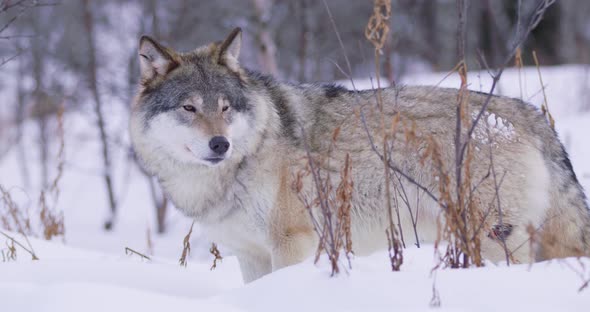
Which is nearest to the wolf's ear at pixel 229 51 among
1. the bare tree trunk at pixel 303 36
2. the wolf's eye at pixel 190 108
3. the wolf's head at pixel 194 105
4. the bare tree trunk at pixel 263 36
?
the wolf's head at pixel 194 105

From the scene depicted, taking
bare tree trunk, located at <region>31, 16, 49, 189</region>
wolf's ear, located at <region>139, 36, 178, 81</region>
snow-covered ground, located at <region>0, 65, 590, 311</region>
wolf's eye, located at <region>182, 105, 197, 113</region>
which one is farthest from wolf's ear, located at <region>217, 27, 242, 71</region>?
bare tree trunk, located at <region>31, 16, 49, 189</region>

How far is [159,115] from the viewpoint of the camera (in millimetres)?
3842

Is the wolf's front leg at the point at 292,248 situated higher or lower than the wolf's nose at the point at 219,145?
lower

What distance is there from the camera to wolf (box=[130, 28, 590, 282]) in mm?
3643

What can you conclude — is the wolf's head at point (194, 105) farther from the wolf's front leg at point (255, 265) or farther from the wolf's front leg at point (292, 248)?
the wolf's front leg at point (255, 265)

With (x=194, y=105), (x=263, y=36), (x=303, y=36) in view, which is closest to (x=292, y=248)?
(x=194, y=105)

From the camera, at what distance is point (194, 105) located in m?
3.75

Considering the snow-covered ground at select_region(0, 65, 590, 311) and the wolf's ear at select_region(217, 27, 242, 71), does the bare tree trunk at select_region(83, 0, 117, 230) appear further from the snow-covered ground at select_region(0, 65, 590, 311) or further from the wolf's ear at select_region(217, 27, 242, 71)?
the snow-covered ground at select_region(0, 65, 590, 311)

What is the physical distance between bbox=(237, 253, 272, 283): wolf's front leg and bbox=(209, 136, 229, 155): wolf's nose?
0.78 meters

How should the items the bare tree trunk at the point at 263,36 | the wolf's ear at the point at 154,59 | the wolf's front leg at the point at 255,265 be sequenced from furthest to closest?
the bare tree trunk at the point at 263,36 → the wolf's front leg at the point at 255,265 → the wolf's ear at the point at 154,59

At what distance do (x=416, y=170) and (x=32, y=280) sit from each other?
2.14 meters

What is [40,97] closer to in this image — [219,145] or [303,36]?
[303,36]

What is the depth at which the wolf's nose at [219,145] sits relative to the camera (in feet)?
11.7

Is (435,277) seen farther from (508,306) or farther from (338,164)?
(338,164)
